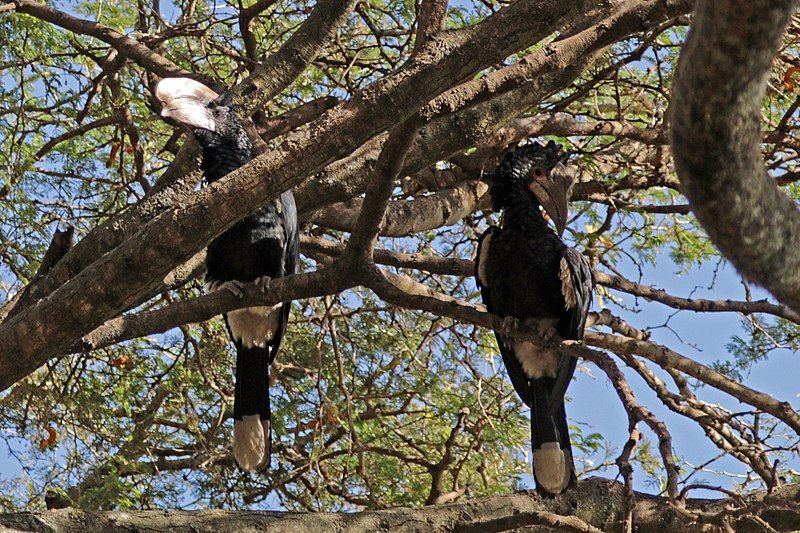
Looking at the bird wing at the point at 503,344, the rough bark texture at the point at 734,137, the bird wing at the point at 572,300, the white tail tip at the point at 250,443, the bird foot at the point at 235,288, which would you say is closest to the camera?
the rough bark texture at the point at 734,137

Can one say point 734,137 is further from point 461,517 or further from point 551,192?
point 551,192

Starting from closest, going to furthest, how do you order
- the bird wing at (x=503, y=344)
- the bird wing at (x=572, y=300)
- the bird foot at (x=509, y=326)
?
the bird foot at (x=509, y=326)
the bird wing at (x=572, y=300)
the bird wing at (x=503, y=344)

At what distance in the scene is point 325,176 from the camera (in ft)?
13.4

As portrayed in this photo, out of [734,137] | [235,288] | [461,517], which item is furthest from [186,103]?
[734,137]

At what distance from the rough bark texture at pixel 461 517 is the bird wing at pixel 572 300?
43cm

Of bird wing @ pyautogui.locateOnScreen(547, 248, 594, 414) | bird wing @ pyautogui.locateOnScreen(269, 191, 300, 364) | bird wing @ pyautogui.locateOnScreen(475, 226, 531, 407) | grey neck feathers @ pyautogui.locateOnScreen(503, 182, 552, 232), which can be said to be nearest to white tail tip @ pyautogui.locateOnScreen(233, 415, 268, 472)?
bird wing @ pyautogui.locateOnScreen(269, 191, 300, 364)

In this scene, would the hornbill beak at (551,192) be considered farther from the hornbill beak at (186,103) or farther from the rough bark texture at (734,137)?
the rough bark texture at (734,137)

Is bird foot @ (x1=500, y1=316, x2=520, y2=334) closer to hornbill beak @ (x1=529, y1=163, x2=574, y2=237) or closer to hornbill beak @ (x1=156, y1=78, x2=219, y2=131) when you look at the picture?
hornbill beak @ (x1=529, y1=163, x2=574, y2=237)

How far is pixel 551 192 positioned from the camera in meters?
4.39

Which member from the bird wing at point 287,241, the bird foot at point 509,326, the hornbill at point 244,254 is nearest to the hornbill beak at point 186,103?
the hornbill at point 244,254

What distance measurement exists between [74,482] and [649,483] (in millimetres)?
2960

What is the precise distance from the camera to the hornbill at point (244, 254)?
424 centimetres

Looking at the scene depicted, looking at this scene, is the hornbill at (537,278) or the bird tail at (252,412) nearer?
the hornbill at (537,278)

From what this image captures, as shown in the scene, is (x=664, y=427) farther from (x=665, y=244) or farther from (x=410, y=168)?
(x=665, y=244)
